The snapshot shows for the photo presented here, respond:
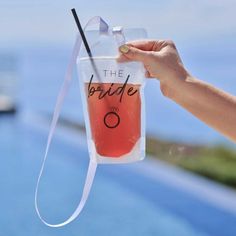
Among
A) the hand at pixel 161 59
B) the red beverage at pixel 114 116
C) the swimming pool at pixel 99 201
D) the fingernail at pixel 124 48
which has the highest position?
the fingernail at pixel 124 48

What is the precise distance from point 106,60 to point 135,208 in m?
3.74

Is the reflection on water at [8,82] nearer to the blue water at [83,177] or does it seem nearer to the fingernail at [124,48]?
the blue water at [83,177]

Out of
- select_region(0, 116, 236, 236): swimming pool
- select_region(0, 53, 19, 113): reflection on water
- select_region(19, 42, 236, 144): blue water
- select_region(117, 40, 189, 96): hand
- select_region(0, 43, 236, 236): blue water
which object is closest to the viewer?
select_region(117, 40, 189, 96): hand

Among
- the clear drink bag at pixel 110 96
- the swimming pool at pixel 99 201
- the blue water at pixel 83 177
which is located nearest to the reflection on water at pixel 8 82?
the blue water at pixel 83 177

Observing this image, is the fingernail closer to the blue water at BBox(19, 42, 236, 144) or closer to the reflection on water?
the blue water at BBox(19, 42, 236, 144)

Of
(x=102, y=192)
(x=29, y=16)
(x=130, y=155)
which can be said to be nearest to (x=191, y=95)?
(x=130, y=155)

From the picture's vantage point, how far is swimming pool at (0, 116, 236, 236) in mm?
4000

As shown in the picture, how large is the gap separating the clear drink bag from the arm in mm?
26

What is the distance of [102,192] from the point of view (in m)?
4.95

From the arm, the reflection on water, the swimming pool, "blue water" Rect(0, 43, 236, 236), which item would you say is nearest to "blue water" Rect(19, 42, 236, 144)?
"blue water" Rect(0, 43, 236, 236)

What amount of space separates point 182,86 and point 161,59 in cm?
6

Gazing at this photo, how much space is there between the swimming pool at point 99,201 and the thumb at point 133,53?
7.27ft

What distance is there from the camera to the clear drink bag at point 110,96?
0.98m

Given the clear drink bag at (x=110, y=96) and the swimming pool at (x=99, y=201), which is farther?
the swimming pool at (x=99, y=201)
